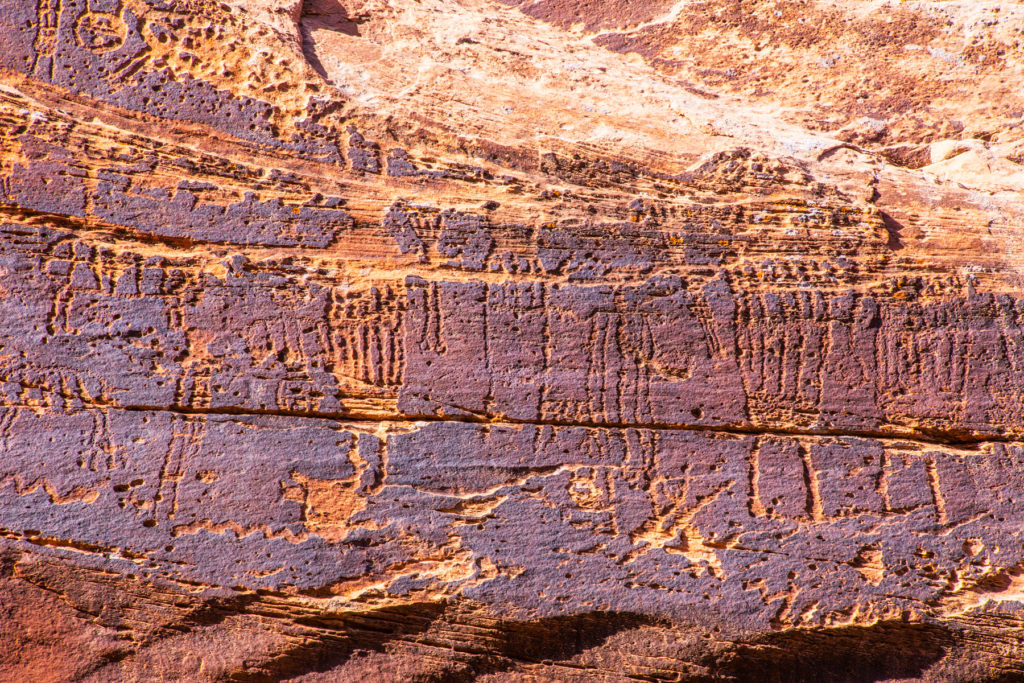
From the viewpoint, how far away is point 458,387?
233 centimetres

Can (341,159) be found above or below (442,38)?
below

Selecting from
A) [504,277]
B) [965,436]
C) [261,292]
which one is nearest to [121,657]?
[261,292]

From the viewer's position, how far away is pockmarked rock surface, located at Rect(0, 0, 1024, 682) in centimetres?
219

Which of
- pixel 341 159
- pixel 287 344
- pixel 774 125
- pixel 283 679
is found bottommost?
pixel 283 679

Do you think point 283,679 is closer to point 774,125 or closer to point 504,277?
point 504,277

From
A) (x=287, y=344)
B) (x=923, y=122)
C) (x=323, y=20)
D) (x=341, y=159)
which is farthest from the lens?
(x=923, y=122)

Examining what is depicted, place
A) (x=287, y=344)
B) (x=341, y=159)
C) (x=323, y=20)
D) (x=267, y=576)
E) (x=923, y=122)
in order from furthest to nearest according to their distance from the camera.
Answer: (x=923, y=122) → (x=323, y=20) → (x=341, y=159) → (x=287, y=344) → (x=267, y=576)

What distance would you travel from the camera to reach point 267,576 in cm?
217

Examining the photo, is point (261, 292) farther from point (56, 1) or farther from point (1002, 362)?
point (1002, 362)

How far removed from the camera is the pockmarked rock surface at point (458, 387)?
7.19ft

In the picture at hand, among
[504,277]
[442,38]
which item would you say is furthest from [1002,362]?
[442,38]

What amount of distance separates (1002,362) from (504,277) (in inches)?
76.4

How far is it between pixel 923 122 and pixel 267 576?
11.4 feet

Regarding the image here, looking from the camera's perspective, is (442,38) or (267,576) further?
(442,38)
